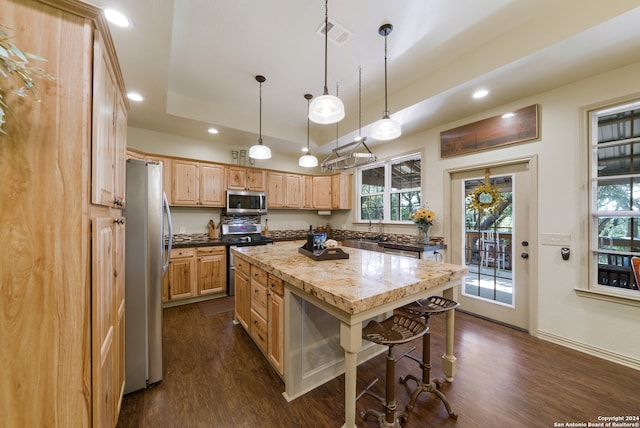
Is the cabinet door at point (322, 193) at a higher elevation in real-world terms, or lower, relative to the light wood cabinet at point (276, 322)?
higher

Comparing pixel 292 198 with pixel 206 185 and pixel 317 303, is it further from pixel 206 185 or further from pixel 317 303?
pixel 317 303

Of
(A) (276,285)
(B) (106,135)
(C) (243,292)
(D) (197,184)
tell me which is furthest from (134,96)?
(A) (276,285)

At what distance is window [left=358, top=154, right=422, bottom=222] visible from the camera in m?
4.21

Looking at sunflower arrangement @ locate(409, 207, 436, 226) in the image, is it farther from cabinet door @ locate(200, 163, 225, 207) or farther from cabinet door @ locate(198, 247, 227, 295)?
cabinet door @ locate(200, 163, 225, 207)

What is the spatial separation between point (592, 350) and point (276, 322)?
315cm

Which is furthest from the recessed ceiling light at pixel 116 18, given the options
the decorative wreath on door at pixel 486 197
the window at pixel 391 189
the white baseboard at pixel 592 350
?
the white baseboard at pixel 592 350

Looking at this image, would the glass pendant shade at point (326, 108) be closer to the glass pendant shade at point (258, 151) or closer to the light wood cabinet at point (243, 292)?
the glass pendant shade at point (258, 151)

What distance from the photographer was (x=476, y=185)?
3334 mm

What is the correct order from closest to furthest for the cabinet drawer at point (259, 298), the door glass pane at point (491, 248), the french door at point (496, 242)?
1. the cabinet drawer at point (259, 298)
2. the french door at point (496, 242)
3. the door glass pane at point (491, 248)

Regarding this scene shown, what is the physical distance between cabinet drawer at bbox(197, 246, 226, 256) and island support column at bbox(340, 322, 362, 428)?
10.8ft

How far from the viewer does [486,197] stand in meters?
3.16

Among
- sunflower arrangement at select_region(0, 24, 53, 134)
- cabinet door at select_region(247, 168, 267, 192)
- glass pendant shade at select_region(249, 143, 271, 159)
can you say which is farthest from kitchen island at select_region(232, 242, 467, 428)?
cabinet door at select_region(247, 168, 267, 192)

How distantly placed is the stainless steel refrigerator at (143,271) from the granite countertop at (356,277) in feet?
2.69

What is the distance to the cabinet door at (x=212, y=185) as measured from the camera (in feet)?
13.7
